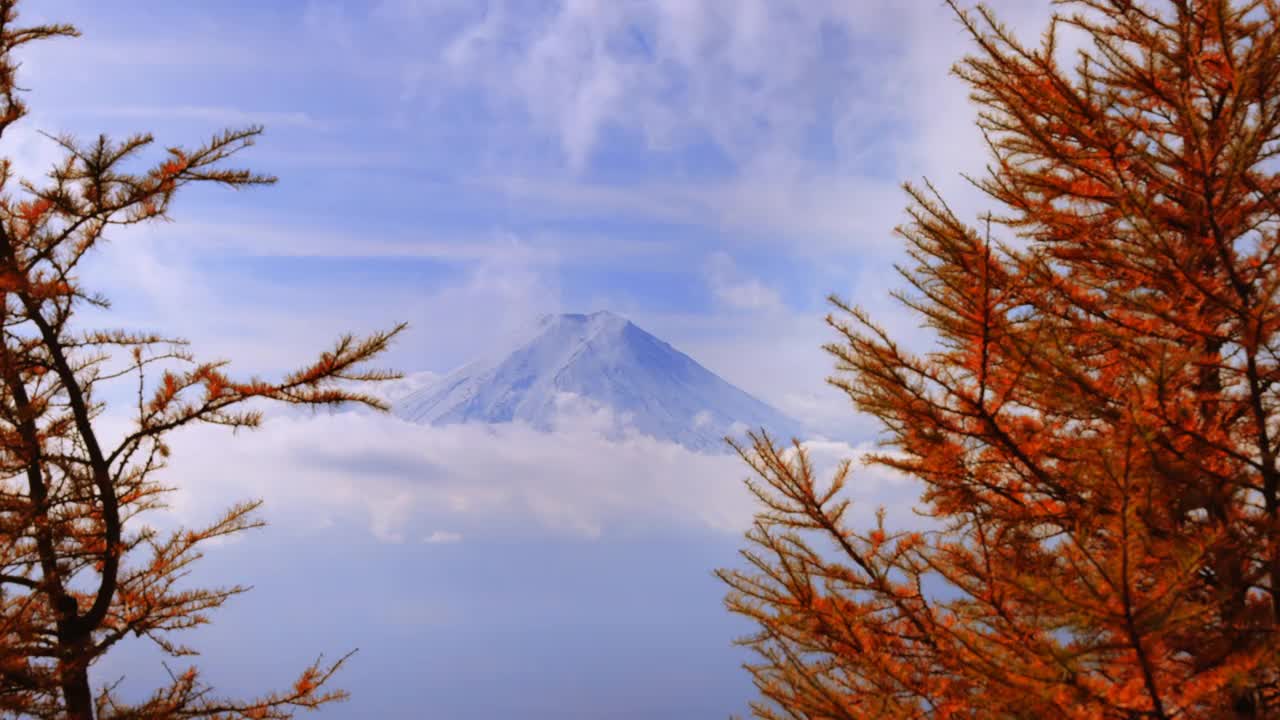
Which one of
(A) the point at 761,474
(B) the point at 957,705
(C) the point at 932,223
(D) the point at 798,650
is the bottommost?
(B) the point at 957,705

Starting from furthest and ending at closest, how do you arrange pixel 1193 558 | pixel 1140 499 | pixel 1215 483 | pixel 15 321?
pixel 15 321 → pixel 1215 483 → pixel 1140 499 → pixel 1193 558

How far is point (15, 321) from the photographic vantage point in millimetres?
7965

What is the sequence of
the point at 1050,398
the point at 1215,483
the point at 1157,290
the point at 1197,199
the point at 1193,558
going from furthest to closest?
the point at 1157,290 → the point at 1197,199 → the point at 1050,398 → the point at 1215,483 → the point at 1193,558

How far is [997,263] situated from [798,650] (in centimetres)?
326

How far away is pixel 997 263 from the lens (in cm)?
636

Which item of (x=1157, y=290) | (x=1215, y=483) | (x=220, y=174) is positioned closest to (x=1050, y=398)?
(x=1215, y=483)

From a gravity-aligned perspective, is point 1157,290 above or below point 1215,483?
above

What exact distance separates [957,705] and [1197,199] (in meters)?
3.81

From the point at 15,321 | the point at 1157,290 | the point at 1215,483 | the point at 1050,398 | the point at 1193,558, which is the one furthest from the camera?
the point at 15,321

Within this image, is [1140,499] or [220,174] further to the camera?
[220,174]

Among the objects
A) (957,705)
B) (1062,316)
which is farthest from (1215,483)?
(957,705)

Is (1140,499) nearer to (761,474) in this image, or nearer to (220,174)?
(761,474)

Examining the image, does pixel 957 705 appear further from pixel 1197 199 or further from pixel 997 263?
pixel 1197 199

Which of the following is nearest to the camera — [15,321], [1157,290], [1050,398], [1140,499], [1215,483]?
[1140,499]
